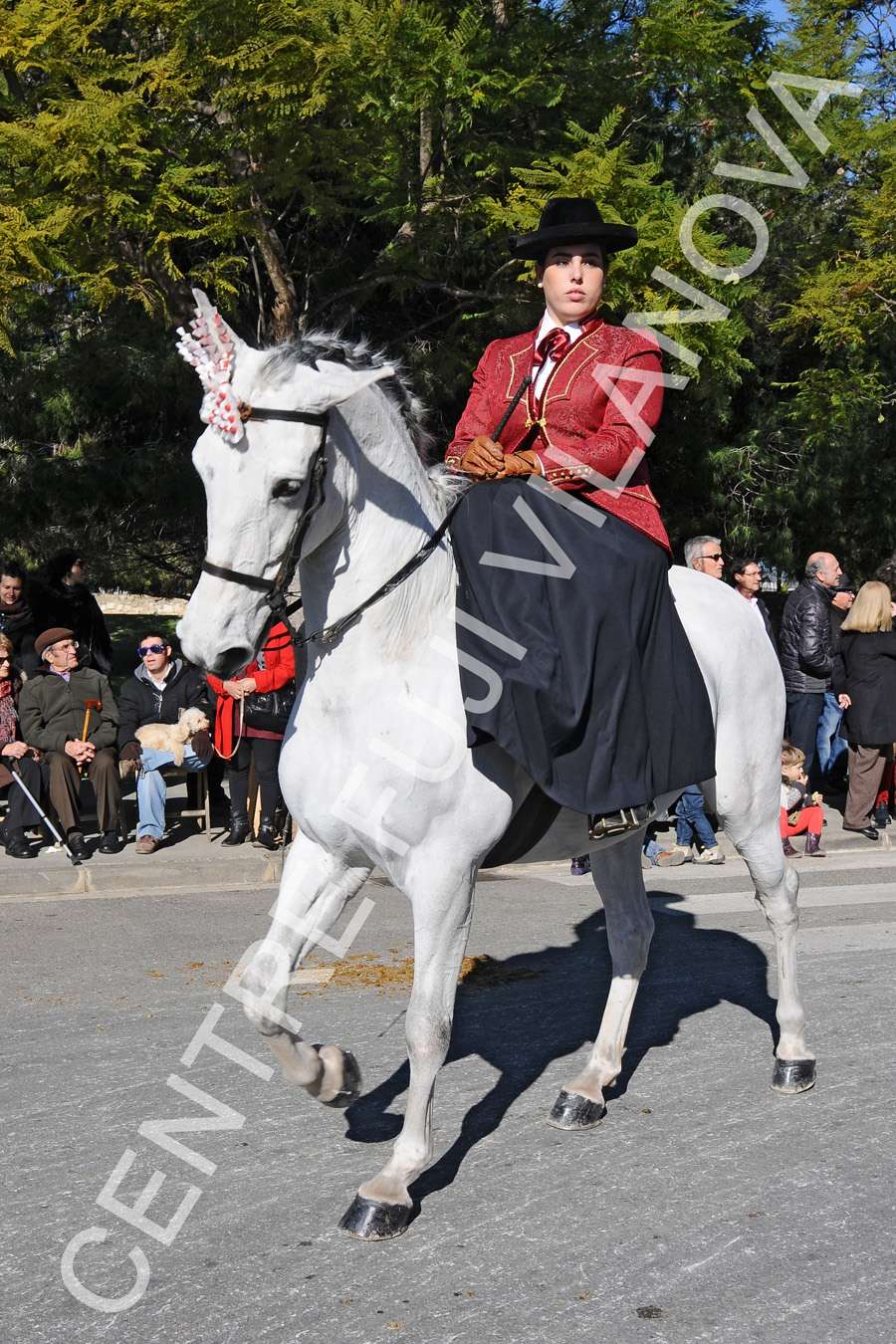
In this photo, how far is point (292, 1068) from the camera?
12.6 feet

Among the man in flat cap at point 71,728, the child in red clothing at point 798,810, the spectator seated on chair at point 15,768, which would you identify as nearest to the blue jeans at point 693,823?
the child in red clothing at point 798,810

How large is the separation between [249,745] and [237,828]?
677 millimetres

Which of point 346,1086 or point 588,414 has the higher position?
point 588,414

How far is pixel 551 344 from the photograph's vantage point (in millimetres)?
4340

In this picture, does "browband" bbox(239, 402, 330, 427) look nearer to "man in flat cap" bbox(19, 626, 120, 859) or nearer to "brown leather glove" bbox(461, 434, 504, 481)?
"brown leather glove" bbox(461, 434, 504, 481)

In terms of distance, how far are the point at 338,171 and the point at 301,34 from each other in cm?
112

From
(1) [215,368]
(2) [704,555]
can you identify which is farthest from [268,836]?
(1) [215,368]

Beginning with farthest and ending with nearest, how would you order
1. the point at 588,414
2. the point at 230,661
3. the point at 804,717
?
the point at 804,717 → the point at 588,414 → the point at 230,661

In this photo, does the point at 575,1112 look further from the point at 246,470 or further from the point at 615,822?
the point at 246,470

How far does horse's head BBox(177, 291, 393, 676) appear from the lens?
127 inches

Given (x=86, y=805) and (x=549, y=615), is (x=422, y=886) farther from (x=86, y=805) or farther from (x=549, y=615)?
(x=86, y=805)

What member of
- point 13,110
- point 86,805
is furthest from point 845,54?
point 86,805

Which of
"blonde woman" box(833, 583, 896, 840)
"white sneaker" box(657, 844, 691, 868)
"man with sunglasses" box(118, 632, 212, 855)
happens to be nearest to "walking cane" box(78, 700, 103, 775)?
"man with sunglasses" box(118, 632, 212, 855)

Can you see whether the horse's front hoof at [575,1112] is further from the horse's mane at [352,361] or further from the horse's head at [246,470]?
the horse's mane at [352,361]
